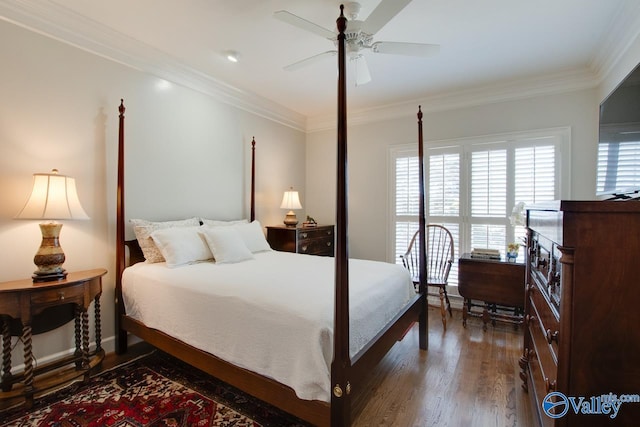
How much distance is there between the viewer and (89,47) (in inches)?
95.3

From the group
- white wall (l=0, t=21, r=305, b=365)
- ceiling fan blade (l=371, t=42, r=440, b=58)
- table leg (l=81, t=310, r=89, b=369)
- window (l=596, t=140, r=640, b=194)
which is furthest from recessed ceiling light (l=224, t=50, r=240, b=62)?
window (l=596, t=140, r=640, b=194)

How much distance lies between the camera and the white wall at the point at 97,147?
6.81 ft

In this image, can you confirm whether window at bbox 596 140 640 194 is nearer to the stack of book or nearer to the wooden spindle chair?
the stack of book

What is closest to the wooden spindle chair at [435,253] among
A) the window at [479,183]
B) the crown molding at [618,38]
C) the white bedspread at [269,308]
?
the window at [479,183]

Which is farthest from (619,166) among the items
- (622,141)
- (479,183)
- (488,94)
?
(488,94)

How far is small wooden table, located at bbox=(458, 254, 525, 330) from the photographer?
112 inches

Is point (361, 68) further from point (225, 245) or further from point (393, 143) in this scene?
point (225, 245)

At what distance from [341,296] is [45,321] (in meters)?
2.22

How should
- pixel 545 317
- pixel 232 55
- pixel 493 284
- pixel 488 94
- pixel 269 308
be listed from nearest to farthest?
pixel 545 317 → pixel 269 308 → pixel 232 55 → pixel 493 284 → pixel 488 94

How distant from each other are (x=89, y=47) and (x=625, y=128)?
3699 mm

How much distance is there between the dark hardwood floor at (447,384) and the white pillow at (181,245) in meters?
0.90

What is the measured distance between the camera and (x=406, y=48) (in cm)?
215

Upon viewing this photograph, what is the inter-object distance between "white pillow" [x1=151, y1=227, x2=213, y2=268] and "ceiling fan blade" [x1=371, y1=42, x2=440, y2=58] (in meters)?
2.11

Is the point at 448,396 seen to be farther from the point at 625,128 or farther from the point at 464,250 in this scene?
the point at 464,250
